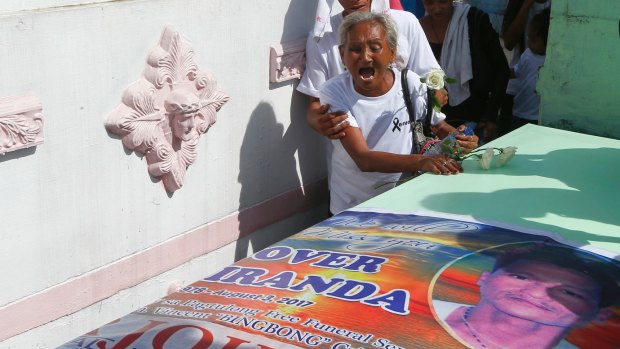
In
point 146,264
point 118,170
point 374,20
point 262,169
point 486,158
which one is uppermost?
point 374,20

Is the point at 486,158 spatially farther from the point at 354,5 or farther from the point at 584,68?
the point at 354,5

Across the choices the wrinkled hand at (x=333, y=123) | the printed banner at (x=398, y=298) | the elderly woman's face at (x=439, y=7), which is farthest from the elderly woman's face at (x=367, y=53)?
the elderly woman's face at (x=439, y=7)

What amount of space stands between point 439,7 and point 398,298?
115 inches

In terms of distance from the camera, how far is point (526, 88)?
564 cm

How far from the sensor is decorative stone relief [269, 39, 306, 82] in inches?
178

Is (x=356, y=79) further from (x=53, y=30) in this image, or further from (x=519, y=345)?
(x=519, y=345)

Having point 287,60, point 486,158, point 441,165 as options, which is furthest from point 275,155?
point 486,158

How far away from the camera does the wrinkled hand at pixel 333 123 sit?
3.94 meters

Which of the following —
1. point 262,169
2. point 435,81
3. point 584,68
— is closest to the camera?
point 435,81

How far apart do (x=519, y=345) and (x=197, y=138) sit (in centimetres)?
219

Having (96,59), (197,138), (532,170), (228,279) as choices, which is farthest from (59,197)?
(532,170)

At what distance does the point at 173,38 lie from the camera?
12.7 ft

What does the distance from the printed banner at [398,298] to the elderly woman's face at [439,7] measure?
7.55 feet

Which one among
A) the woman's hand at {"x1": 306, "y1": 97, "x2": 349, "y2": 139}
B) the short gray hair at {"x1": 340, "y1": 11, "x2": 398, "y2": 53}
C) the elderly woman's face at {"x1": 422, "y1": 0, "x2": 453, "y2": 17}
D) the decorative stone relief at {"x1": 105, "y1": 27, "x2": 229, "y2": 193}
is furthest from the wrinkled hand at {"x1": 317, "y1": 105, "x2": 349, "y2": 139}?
the elderly woman's face at {"x1": 422, "y1": 0, "x2": 453, "y2": 17}
